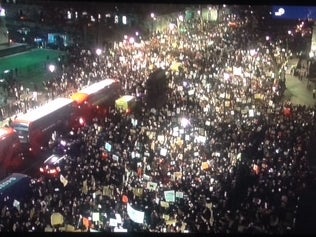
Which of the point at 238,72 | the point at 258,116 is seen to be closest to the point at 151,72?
the point at 238,72

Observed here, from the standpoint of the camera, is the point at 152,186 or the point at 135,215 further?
the point at 152,186

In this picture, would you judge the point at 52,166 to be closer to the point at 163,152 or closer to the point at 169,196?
the point at 163,152

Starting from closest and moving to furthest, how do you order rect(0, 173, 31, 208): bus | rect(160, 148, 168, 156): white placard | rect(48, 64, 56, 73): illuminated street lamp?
rect(0, 173, 31, 208): bus
rect(160, 148, 168, 156): white placard
rect(48, 64, 56, 73): illuminated street lamp

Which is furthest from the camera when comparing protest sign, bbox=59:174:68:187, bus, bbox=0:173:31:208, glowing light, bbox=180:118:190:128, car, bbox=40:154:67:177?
glowing light, bbox=180:118:190:128

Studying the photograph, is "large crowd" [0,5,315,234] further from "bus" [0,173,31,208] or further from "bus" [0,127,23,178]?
"bus" [0,127,23,178]

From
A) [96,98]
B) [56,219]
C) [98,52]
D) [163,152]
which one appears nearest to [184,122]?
[163,152]

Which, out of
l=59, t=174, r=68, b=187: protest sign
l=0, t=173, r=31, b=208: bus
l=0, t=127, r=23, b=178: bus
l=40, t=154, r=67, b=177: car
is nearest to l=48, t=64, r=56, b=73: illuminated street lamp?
l=0, t=127, r=23, b=178: bus
